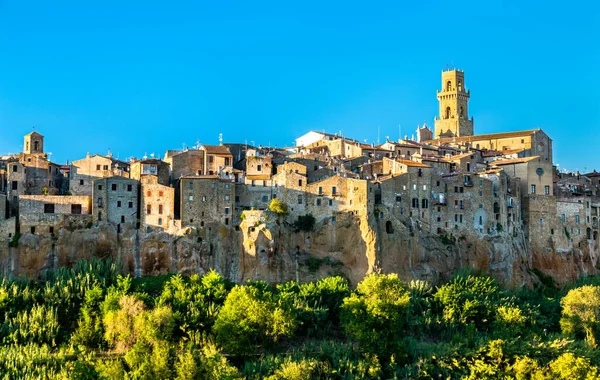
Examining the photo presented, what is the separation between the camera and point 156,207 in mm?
85688

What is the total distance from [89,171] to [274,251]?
1837 cm

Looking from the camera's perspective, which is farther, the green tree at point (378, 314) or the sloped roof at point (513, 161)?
the sloped roof at point (513, 161)

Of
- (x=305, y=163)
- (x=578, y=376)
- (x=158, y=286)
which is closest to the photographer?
(x=578, y=376)

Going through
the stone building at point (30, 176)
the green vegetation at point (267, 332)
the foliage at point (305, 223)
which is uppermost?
the stone building at point (30, 176)

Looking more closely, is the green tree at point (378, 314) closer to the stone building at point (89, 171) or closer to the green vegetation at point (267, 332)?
the green vegetation at point (267, 332)

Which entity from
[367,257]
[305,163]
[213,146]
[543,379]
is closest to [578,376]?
[543,379]

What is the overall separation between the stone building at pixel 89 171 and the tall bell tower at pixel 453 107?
53.8 metres

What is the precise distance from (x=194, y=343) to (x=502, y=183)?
120 ft

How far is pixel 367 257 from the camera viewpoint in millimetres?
86500

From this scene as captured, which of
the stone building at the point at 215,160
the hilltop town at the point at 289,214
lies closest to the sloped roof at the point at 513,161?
the hilltop town at the point at 289,214

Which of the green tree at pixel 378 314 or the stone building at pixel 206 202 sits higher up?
the stone building at pixel 206 202

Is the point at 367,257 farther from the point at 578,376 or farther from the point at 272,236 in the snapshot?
the point at 578,376

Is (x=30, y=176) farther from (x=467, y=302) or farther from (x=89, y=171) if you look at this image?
(x=467, y=302)

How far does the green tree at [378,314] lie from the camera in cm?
7350
